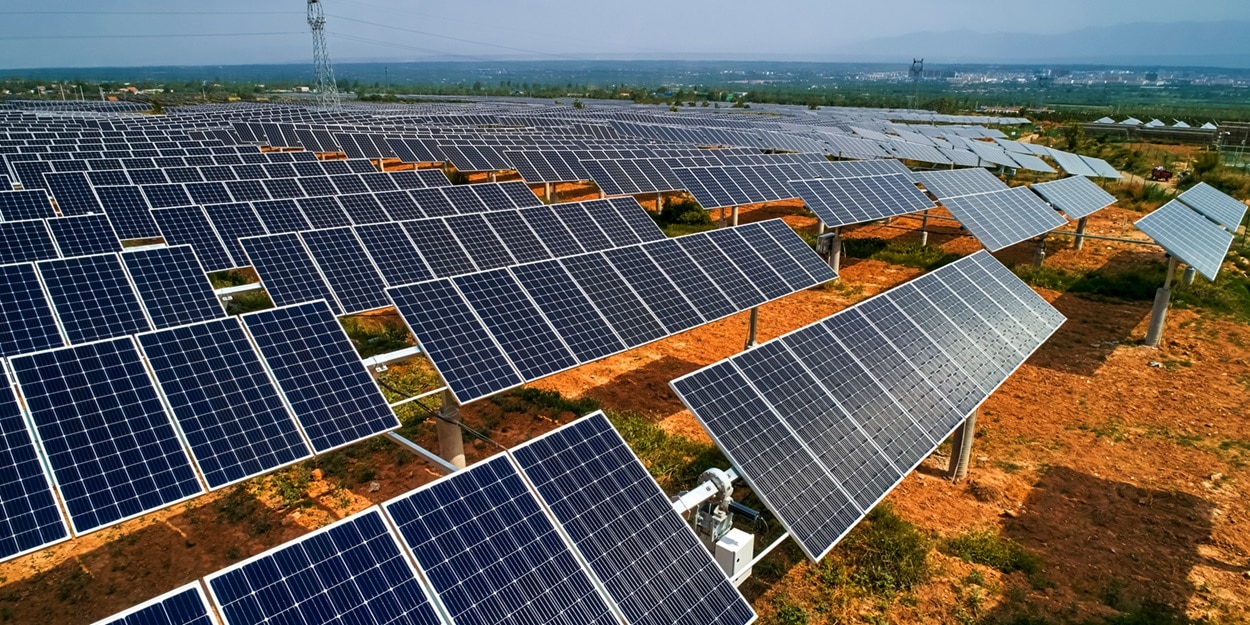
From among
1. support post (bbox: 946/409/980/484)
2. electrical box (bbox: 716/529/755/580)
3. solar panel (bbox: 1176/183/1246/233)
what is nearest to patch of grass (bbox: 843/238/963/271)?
solar panel (bbox: 1176/183/1246/233)

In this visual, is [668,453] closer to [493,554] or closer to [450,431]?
[450,431]

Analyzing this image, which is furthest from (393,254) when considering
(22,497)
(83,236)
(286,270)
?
(22,497)

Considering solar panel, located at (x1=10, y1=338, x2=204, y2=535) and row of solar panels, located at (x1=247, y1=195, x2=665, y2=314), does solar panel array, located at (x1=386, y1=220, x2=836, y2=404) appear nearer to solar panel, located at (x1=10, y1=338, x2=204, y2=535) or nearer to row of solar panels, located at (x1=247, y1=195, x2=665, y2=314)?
row of solar panels, located at (x1=247, y1=195, x2=665, y2=314)

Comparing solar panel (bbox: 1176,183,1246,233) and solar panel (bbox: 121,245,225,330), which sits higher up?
solar panel (bbox: 1176,183,1246,233)

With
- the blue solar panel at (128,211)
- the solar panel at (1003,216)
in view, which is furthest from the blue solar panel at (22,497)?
the solar panel at (1003,216)

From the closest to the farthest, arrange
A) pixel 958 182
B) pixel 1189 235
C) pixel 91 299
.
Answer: pixel 91 299 < pixel 1189 235 < pixel 958 182

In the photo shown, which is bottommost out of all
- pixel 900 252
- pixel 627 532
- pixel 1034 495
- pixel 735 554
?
pixel 1034 495
